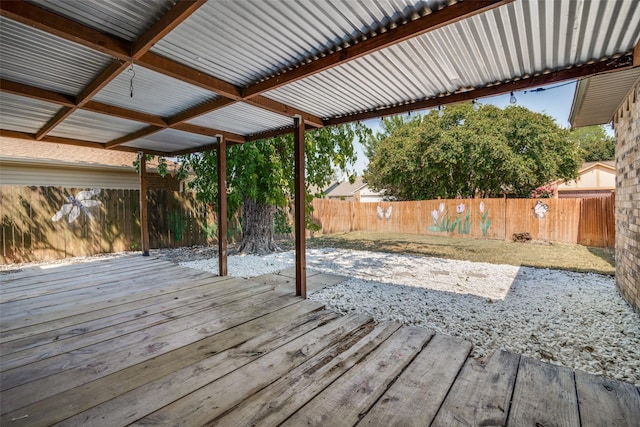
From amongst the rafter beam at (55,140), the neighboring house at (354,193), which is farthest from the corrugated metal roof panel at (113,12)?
the neighboring house at (354,193)

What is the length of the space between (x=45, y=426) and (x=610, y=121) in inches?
267

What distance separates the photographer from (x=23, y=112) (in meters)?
3.42

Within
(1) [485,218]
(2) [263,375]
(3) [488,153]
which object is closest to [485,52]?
(2) [263,375]

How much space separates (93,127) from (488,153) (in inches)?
541

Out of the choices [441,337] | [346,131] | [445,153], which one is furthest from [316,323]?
[445,153]

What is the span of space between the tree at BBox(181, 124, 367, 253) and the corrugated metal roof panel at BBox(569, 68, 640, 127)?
366 centimetres

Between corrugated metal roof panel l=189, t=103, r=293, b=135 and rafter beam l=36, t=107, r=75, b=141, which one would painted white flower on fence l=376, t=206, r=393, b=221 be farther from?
rafter beam l=36, t=107, r=75, b=141

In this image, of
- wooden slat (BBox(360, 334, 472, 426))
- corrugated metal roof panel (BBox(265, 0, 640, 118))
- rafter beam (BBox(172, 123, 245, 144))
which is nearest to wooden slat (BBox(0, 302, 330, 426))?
wooden slat (BBox(360, 334, 472, 426))

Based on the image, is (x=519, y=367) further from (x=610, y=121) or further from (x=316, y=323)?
(x=610, y=121)

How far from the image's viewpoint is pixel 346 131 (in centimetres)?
684

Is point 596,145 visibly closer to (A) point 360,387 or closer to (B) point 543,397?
(B) point 543,397

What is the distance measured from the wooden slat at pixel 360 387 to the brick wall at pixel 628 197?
2.77 meters

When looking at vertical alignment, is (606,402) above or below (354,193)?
below

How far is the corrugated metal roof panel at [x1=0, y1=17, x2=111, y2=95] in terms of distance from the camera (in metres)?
1.93
